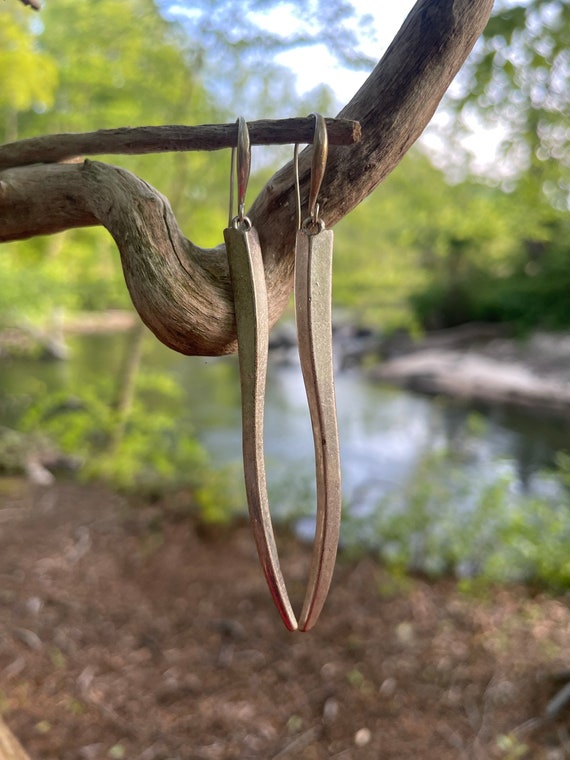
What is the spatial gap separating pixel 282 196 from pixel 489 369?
28.4ft

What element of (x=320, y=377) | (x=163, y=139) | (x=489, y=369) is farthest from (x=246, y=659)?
(x=489, y=369)

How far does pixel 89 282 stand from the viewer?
16.8 ft

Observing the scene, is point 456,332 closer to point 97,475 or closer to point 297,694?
point 97,475

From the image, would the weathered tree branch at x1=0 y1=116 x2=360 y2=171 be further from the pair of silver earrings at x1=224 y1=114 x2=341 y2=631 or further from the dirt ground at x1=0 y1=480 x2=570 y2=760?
the dirt ground at x1=0 y1=480 x2=570 y2=760

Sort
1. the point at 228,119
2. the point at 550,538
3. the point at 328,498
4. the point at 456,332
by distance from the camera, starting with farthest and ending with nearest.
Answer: the point at 456,332, the point at 228,119, the point at 550,538, the point at 328,498

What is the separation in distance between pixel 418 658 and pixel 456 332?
8.92 meters

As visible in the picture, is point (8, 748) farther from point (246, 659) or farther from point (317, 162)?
point (317, 162)

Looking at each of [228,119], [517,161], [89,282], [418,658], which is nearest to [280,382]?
[89,282]

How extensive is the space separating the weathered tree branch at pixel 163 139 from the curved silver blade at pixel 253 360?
0.37ft

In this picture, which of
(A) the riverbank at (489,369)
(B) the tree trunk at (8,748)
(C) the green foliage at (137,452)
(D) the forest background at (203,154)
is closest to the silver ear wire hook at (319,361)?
(B) the tree trunk at (8,748)

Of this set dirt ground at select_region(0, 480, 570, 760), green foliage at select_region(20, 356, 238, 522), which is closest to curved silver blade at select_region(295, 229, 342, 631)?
dirt ground at select_region(0, 480, 570, 760)

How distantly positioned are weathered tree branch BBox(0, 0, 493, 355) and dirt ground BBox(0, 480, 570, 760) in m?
1.92

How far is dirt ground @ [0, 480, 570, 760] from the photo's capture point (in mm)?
2271

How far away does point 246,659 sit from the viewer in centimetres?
277
